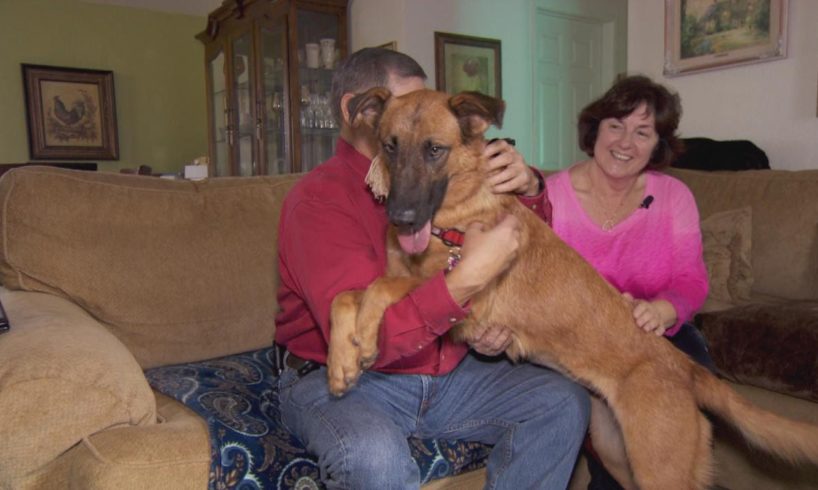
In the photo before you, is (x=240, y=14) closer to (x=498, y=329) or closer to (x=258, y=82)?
(x=258, y=82)

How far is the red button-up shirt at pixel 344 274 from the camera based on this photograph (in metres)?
1.34

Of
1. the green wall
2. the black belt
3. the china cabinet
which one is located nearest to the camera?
the black belt

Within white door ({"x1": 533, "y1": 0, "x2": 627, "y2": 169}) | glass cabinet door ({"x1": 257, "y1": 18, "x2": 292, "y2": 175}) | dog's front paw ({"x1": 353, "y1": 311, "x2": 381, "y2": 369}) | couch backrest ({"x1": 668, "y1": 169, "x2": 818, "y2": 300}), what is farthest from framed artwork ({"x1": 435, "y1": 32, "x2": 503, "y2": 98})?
dog's front paw ({"x1": 353, "y1": 311, "x2": 381, "y2": 369})

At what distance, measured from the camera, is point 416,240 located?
1.51 metres

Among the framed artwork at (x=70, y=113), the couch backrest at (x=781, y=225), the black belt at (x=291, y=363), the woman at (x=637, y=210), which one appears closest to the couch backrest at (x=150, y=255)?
the black belt at (x=291, y=363)

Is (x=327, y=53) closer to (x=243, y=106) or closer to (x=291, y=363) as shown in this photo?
(x=243, y=106)

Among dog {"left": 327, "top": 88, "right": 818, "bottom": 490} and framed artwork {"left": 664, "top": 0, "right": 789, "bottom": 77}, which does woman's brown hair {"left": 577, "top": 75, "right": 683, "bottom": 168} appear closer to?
dog {"left": 327, "top": 88, "right": 818, "bottom": 490}

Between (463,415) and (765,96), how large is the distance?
304 centimetres

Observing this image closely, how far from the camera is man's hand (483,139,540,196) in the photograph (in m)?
1.65

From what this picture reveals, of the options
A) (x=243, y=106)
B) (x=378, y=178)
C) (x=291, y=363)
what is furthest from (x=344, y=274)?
(x=243, y=106)

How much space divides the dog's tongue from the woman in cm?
94

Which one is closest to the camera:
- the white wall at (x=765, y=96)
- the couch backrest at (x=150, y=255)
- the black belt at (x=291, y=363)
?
the black belt at (x=291, y=363)

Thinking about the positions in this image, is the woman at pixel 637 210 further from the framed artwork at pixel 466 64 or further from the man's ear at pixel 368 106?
the framed artwork at pixel 466 64

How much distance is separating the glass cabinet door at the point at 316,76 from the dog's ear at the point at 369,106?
3.60 m
